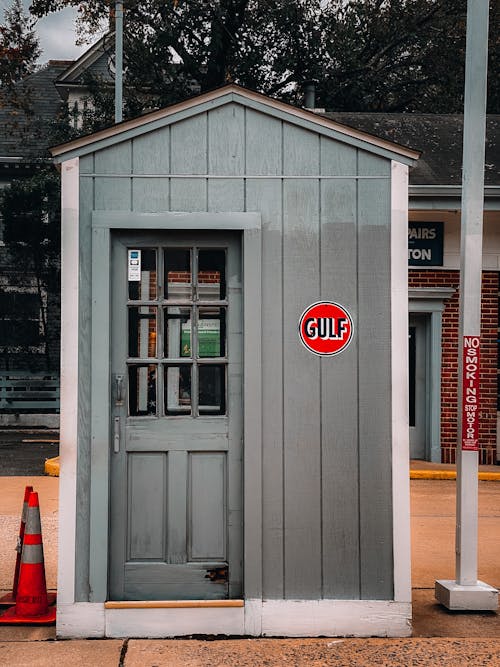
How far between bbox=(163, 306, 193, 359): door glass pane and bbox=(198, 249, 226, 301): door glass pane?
161mm

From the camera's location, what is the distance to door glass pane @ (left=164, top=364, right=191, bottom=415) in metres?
5.91

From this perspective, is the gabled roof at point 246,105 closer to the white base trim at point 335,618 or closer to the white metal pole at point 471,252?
the white metal pole at point 471,252

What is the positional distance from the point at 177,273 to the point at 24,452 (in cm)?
1181

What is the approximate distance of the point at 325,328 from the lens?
5887mm

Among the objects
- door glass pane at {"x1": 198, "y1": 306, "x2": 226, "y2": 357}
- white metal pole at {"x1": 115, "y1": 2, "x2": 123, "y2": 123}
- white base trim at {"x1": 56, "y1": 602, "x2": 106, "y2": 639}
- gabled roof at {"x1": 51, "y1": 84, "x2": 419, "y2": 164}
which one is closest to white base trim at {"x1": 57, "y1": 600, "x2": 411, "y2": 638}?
white base trim at {"x1": 56, "y1": 602, "x2": 106, "y2": 639}

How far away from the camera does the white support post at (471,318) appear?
6484 millimetres

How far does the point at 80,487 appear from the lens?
5730mm

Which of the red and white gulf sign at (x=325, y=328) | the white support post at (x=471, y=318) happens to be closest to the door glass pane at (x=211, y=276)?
the red and white gulf sign at (x=325, y=328)

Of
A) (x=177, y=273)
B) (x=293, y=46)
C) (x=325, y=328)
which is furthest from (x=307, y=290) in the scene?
(x=293, y=46)

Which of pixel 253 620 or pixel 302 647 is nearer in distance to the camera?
pixel 302 647

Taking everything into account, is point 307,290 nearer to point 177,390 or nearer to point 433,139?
point 177,390

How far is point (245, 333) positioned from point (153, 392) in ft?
2.25

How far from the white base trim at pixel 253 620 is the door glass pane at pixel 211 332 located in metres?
1.54

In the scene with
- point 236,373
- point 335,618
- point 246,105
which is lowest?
point 335,618
